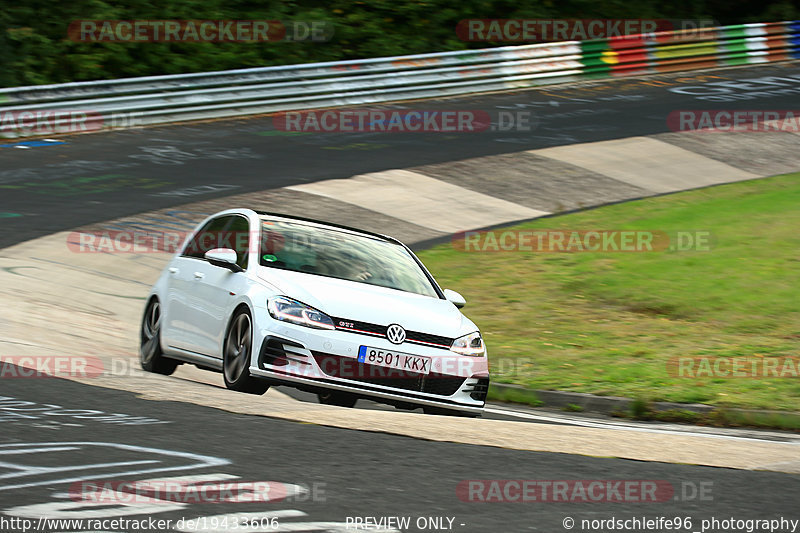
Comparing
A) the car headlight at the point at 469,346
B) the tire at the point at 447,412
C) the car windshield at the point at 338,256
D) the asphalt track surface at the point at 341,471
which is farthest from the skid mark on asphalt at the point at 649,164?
the asphalt track surface at the point at 341,471

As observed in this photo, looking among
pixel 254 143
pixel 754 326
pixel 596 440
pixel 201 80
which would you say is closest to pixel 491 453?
pixel 596 440

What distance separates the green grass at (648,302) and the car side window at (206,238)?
2.90 metres

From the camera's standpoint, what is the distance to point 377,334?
331 inches

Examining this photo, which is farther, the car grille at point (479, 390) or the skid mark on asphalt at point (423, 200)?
the skid mark on asphalt at point (423, 200)

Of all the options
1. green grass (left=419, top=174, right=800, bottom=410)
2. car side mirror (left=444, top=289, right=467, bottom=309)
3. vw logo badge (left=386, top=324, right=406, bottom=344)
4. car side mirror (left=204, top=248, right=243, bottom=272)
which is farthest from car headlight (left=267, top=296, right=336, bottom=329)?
green grass (left=419, top=174, right=800, bottom=410)

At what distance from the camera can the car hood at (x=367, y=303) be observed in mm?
8492

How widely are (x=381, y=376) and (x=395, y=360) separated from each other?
0.50 ft

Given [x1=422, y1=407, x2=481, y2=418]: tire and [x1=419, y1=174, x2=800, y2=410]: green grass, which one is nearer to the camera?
[x1=422, y1=407, x2=481, y2=418]: tire

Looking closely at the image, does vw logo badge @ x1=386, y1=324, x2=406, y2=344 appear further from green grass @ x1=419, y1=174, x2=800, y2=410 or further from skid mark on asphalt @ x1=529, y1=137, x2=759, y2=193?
skid mark on asphalt @ x1=529, y1=137, x2=759, y2=193

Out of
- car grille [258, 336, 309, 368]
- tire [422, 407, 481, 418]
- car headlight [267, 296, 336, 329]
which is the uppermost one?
car headlight [267, 296, 336, 329]

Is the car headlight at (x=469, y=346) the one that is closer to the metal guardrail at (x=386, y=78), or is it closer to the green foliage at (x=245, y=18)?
the metal guardrail at (x=386, y=78)

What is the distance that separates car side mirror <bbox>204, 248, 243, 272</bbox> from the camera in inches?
361

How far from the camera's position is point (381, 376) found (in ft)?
27.6

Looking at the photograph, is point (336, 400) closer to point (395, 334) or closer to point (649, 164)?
point (395, 334)
